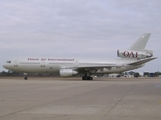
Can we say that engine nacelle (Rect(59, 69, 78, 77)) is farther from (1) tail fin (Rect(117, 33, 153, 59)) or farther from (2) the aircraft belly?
(1) tail fin (Rect(117, 33, 153, 59))

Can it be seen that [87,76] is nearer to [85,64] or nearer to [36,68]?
[85,64]

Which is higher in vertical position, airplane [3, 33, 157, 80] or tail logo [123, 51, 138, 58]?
tail logo [123, 51, 138, 58]

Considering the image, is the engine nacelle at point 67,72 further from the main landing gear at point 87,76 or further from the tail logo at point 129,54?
the tail logo at point 129,54

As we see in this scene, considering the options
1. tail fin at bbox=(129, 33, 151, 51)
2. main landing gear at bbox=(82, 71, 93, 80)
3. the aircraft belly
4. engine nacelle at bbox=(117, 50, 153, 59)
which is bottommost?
main landing gear at bbox=(82, 71, 93, 80)

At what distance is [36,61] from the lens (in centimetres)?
3600

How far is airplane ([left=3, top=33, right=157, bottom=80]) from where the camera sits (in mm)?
35469

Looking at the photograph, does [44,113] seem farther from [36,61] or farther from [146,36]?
[146,36]

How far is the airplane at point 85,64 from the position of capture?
35.5 metres

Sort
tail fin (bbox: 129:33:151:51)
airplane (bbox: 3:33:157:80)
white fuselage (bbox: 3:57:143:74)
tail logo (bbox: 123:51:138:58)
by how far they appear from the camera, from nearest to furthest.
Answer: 1. airplane (bbox: 3:33:157:80)
2. white fuselage (bbox: 3:57:143:74)
3. tail logo (bbox: 123:51:138:58)
4. tail fin (bbox: 129:33:151:51)

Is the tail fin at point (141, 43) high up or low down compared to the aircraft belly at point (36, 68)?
up

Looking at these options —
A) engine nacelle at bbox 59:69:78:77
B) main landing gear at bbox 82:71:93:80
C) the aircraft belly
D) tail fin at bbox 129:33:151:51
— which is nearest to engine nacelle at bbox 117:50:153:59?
tail fin at bbox 129:33:151:51

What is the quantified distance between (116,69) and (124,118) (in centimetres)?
3233

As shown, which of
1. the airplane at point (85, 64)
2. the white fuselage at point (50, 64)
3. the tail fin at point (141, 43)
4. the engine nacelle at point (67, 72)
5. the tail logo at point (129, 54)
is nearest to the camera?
the engine nacelle at point (67, 72)

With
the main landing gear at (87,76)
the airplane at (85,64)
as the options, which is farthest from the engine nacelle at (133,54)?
the main landing gear at (87,76)
